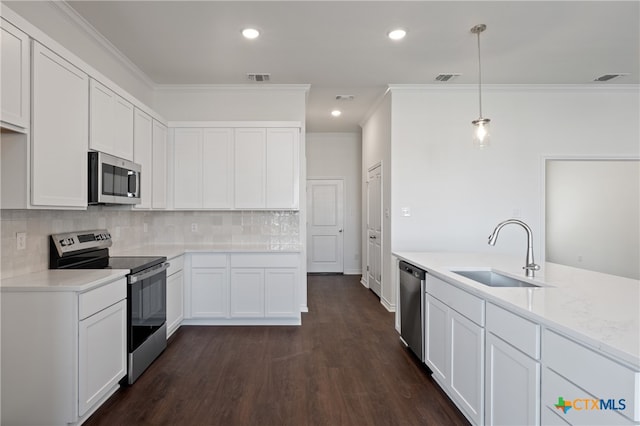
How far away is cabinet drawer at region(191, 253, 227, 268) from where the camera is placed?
3863 millimetres

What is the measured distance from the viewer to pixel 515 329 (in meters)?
1.59

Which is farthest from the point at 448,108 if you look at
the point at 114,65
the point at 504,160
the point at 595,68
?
the point at 114,65

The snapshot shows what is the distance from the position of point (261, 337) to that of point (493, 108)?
4.09 meters

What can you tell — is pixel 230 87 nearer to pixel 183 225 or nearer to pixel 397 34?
pixel 183 225

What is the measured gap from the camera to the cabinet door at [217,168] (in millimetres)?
4184

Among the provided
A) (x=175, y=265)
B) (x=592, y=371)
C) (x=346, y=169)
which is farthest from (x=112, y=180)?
(x=346, y=169)

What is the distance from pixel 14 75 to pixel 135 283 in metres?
1.51

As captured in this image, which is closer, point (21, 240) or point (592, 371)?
point (592, 371)

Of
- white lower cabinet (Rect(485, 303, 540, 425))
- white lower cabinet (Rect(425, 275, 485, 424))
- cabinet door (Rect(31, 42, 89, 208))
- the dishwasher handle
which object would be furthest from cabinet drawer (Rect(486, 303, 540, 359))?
cabinet door (Rect(31, 42, 89, 208))

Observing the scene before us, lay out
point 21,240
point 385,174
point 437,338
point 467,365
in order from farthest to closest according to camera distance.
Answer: point 385,174, point 437,338, point 21,240, point 467,365

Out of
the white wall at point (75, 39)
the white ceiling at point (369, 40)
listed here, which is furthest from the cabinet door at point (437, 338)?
the white wall at point (75, 39)

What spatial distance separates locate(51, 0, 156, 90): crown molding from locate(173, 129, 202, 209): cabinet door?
748mm

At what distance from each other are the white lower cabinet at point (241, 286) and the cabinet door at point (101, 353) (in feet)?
4.44

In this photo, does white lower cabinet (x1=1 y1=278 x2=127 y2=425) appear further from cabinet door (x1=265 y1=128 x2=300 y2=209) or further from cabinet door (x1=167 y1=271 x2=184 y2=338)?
cabinet door (x1=265 y1=128 x2=300 y2=209)
